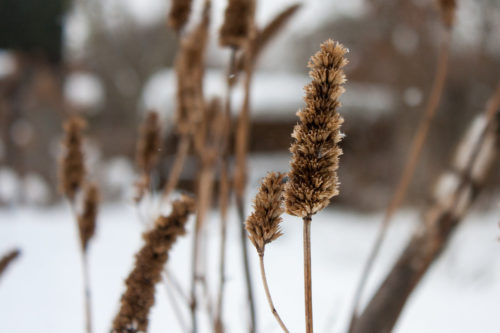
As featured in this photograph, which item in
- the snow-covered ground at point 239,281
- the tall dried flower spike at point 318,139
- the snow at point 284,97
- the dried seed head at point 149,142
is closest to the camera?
the tall dried flower spike at point 318,139

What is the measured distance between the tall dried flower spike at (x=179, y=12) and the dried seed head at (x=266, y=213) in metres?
0.24

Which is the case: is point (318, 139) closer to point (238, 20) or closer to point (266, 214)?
point (266, 214)

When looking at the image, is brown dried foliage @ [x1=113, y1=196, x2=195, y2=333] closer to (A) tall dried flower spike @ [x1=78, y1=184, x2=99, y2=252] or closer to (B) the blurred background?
(A) tall dried flower spike @ [x1=78, y1=184, x2=99, y2=252]

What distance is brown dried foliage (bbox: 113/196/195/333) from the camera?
0.30 metres

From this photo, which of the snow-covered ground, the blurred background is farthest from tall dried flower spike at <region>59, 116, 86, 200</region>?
the blurred background

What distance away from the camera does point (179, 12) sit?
0.40m

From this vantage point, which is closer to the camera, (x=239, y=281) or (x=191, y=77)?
(x=191, y=77)

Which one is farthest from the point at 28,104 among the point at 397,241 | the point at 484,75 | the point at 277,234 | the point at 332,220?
the point at 277,234

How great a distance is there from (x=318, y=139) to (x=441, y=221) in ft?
1.00

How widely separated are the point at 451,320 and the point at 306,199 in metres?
0.93

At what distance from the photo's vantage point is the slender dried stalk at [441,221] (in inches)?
16.0

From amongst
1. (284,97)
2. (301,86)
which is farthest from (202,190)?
(284,97)

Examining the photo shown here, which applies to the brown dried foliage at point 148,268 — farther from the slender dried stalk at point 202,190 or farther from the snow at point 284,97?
the snow at point 284,97

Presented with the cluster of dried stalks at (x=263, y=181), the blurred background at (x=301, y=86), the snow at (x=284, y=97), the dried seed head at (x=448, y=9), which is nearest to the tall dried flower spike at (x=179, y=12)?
the cluster of dried stalks at (x=263, y=181)
